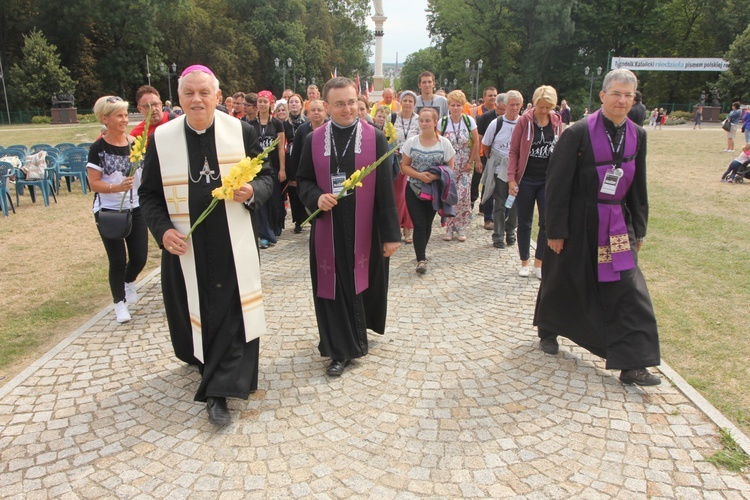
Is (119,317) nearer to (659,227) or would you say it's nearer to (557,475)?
(557,475)

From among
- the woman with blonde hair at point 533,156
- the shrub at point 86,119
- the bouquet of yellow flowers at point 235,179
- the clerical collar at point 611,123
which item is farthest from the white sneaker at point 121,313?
the shrub at point 86,119

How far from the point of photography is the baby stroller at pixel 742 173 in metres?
13.3

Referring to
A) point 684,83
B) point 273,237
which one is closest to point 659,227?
point 273,237

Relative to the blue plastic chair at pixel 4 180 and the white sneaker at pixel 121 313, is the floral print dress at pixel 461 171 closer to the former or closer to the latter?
the white sneaker at pixel 121 313

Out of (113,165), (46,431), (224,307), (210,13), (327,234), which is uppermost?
(210,13)

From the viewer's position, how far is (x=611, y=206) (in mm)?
4094

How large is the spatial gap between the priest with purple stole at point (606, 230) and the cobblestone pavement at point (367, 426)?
324 mm

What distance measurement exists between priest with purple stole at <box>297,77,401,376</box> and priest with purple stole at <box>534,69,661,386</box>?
137cm

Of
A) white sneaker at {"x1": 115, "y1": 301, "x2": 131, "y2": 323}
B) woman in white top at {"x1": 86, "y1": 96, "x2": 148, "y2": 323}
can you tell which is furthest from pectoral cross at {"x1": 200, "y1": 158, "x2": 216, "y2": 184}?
white sneaker at {"x1": 115, "y1": 301, "x2": 131, "y2": 323}

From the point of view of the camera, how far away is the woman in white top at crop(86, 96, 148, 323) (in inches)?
199

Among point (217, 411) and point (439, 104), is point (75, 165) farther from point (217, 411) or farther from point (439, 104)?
point (217, 411)

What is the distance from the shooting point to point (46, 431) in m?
3.50

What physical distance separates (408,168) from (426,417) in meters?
3.90

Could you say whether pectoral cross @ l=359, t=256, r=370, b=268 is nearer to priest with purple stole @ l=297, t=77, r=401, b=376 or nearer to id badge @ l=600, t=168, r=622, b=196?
priest with purple stole @ l=297, t=77, r=401, b=376
